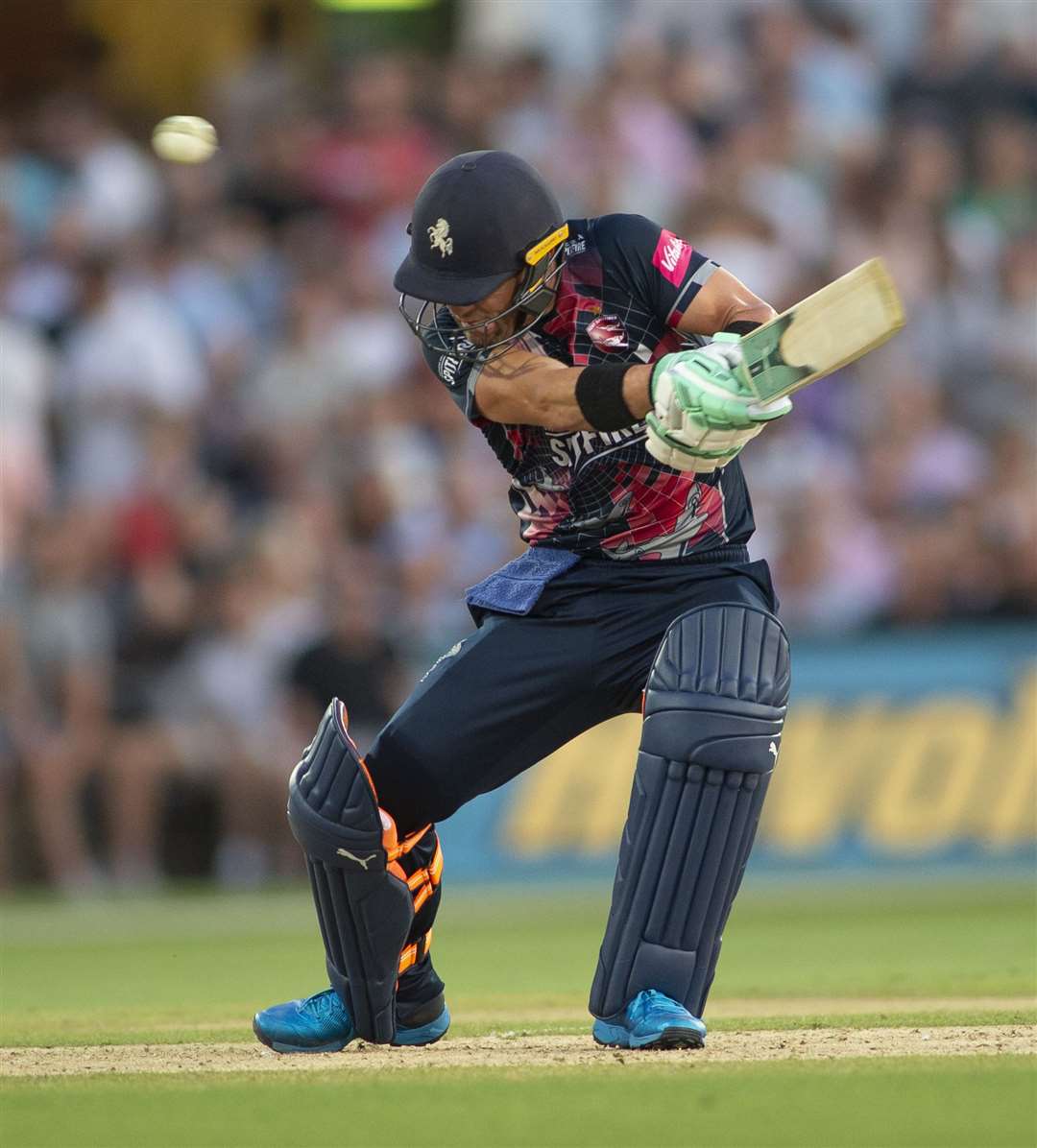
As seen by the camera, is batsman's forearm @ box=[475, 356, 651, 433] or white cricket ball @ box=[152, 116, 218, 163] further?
white cricket ball @ box=[152, 116, 218, 163]

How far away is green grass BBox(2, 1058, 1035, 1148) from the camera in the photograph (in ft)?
13.5

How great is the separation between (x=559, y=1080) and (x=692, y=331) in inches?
76.5

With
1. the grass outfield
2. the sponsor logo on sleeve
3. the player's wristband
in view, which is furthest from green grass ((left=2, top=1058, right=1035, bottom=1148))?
the sponsor logo on sleeve

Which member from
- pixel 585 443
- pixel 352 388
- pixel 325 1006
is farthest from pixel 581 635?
pixel 352 388

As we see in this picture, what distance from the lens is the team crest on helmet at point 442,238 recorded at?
5.32 meters

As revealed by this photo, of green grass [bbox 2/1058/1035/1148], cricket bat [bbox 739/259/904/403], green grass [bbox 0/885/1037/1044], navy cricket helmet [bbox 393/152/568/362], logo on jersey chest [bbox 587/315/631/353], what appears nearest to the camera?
green grass [bbox 2/1058/1035/1148]

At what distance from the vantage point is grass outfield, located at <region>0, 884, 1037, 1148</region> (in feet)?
14.0

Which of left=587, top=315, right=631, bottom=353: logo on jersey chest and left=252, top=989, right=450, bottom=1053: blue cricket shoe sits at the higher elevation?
left=587, top=315, right=631, bottom=353: logo on jersey chest

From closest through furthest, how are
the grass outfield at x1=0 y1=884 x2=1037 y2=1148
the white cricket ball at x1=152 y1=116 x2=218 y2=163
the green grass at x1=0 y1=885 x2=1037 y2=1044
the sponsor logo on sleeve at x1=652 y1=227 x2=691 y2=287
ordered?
1. the grass outfield at x1=0 y1=884 x2=1037 y2=1148
2. the sponsor logo on sleeve at x1=652 y1=227 x2=691 y2=287
3. the white cricket ball at x1=152 y1=116 x2=218 y2=163
4. the green grass at x1=0 y1=885 x2=1037 y2=1044

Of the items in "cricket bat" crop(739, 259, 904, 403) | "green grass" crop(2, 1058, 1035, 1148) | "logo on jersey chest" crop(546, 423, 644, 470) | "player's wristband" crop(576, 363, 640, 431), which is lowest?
"green grass" crop(2, 1058, 1035, 1148)

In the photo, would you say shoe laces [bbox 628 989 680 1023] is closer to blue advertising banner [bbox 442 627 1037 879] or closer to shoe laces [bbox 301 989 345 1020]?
shoe laces [bbox 301 989 345 1020]

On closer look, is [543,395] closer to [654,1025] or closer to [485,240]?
[485,240]

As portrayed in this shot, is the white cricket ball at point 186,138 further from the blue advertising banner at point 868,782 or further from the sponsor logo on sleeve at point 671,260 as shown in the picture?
the blue advertising banner at point 868,782

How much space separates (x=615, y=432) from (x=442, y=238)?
665 mm
